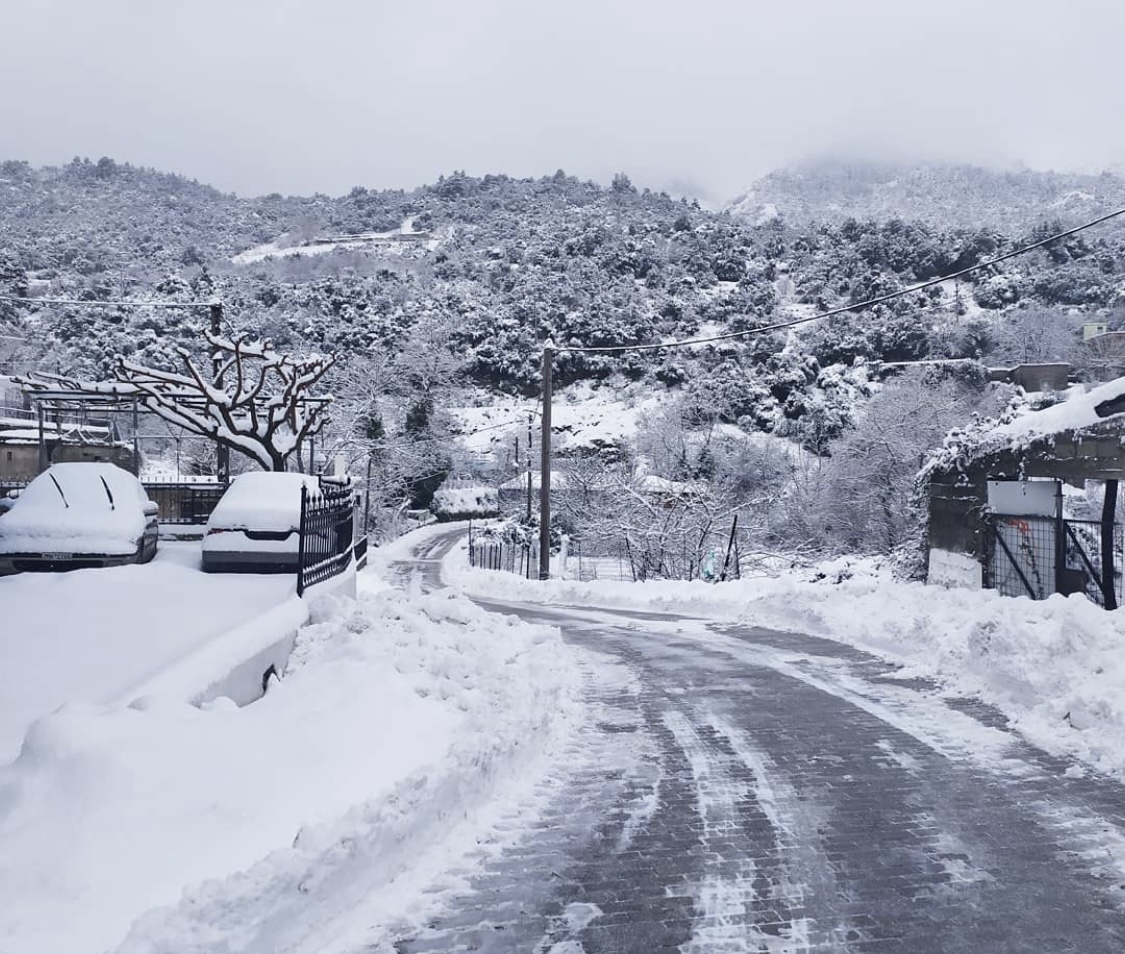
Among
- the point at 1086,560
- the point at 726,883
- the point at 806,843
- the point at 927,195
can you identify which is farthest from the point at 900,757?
the point at 927,195

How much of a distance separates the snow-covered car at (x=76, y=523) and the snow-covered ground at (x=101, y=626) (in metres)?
0.56

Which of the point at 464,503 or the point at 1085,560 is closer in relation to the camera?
the point at 1085,560

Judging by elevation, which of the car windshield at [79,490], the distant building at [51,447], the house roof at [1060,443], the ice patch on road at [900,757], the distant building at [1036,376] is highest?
the distant building at [1036,376]

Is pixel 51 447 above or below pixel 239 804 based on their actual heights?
above

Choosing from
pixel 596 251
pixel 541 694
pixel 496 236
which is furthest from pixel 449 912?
pixel 496 236

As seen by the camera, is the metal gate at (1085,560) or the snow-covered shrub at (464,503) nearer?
the metal gate at (1085,560)

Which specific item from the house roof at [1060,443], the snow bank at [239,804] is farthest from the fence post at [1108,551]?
the snow bank at [239,804]

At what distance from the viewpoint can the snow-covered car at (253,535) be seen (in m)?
11.8

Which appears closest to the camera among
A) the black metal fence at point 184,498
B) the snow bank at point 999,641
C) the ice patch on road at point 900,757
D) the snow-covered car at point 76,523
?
the ice patch on road at point 900,757

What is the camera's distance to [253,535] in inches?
468

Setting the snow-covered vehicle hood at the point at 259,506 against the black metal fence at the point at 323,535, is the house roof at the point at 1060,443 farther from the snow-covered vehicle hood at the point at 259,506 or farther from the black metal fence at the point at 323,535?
the snow-covered vehicle hood at the point at 259,506

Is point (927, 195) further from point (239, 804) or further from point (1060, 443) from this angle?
point (239, 804)

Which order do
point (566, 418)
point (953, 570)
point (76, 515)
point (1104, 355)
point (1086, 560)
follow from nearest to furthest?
point (76, 515) < point (1086, 560) < point (953, 570) < point (1104, 355) < point (566, 418)

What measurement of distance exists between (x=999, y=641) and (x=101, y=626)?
908 centimetres
